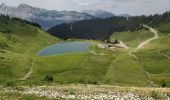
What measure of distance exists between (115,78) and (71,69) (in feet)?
96.0

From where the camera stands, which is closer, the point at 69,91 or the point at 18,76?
the point at 69,91

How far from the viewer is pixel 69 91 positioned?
46156 mm

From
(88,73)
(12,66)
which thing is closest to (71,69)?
(88,73)

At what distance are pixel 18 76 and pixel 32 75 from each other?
6.41m

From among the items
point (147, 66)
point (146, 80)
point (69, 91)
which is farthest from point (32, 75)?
point (69, 91)

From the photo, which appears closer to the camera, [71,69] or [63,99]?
[63,99]

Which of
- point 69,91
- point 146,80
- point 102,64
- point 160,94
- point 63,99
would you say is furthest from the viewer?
point 102,64

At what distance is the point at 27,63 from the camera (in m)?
198

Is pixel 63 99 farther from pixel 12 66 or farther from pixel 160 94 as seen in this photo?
pixel 12 66

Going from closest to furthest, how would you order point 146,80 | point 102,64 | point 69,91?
point 69,91 → point 146,80 → point 102,64

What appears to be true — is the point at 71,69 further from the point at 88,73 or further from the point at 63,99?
the point at 63,99

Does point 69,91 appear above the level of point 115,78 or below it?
above

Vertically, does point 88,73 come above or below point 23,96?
below

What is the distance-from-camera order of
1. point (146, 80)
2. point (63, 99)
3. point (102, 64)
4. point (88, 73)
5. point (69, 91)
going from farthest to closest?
point (102, 64), point (88, 73), point (146, 80), point (69, 91), point (63, 99)
